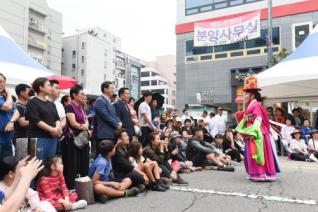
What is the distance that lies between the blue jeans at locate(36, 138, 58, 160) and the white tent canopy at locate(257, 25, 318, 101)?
23.1ft

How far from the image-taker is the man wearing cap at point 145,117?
7.38 meters

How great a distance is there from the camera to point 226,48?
32.5 m

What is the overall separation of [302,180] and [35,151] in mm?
4776

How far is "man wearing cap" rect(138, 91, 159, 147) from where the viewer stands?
738 cm

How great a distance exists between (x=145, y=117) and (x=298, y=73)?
462cm

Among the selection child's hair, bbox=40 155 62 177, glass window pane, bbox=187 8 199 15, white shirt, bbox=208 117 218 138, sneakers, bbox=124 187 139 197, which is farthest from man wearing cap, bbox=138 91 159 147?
glass window pane, bbox=187 8 199 15

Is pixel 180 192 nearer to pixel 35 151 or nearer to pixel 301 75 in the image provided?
pixel 35 151

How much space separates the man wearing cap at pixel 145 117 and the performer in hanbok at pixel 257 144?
1.89m

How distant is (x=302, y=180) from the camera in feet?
21.4

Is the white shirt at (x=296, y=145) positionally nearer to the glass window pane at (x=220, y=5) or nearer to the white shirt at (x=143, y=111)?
the white shirt at (x=143, y=111)

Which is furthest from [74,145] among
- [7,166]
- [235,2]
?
[235,2]

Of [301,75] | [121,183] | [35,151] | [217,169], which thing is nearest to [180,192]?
[121,183]

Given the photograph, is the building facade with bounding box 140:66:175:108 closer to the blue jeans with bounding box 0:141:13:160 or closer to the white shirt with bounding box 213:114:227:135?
the white shirt with bounding box 213:114:227:135

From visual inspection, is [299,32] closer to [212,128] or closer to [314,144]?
[212,128]
